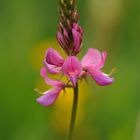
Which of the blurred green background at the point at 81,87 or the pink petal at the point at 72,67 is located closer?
the pink petal at the point at 72,67

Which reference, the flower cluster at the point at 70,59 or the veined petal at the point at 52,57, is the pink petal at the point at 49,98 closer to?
the flower cluster at the point at 70,59

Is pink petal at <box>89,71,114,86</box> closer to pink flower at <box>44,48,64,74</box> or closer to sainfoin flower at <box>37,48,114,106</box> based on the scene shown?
sainfoin flower at <box>37,48,114,106</box>

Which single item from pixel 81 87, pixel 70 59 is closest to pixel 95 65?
pixel 70 59

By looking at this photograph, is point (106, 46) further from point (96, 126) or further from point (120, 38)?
point (96, 126)

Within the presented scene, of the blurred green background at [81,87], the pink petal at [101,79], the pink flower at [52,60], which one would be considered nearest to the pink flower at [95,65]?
the pink petal at [101,79]

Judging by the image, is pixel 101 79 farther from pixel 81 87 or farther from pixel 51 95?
pixel 81 87

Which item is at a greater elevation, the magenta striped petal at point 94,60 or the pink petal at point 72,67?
the magenta striped petal at point 94,60

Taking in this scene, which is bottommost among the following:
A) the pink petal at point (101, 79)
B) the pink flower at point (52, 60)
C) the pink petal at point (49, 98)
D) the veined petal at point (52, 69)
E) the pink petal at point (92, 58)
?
the pink petal at point (49, 98)

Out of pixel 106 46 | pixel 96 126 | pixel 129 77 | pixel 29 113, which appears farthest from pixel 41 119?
pixel 106 46

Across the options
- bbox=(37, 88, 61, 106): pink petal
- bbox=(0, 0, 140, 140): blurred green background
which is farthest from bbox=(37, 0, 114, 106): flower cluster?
bbox=(0, 0, 140, 140): blurred green background
